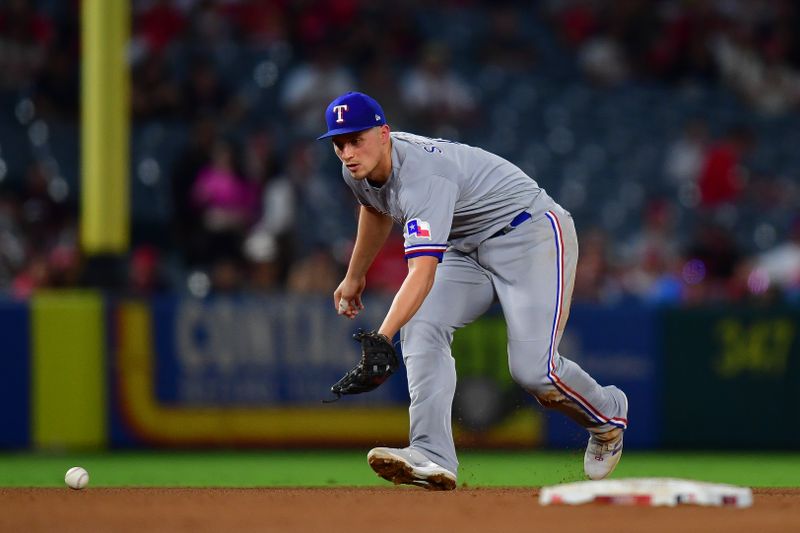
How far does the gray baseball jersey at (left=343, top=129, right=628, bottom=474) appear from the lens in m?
6.27

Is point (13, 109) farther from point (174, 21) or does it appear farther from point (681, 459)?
point (681, 459)

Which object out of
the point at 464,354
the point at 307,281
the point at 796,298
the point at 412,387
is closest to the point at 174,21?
the point at 307,281

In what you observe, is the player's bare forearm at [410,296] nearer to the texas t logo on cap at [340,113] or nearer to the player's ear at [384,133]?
the player's ear at [384,133]

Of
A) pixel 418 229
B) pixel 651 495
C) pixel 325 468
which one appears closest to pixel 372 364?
pixel 418 229

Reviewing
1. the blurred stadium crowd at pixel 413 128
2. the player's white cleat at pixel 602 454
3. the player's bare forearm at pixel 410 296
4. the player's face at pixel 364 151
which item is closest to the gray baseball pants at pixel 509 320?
the player's white cleat at pixel 602 454

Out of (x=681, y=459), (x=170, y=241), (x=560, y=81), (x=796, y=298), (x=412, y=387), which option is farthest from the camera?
(x=560, y=81)

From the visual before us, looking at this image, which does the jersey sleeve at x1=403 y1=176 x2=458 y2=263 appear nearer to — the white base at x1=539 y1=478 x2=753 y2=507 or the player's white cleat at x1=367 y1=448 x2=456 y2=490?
the player's white cleat at x1=367 y1=448 x2=456 y2=490

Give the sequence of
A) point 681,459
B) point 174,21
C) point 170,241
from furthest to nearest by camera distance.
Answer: point 174,21
point 170,241
point 681,459

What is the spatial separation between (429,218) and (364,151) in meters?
0.41

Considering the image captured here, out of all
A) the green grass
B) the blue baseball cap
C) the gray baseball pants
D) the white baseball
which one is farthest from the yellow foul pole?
the blue baseball cap

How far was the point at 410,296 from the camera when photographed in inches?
228

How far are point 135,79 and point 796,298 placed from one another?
6.51 metres

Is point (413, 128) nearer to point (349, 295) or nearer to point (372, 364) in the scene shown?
point (349, 295)

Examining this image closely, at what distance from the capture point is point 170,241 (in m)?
12.7
